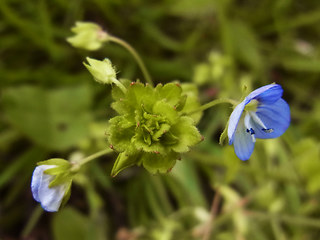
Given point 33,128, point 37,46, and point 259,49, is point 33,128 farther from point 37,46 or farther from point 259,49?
point 259,49

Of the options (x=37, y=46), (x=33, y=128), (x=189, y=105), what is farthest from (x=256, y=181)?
(x=37, y=46)

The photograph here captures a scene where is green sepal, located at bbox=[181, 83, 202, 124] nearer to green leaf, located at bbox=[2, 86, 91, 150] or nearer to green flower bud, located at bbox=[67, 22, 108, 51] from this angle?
green flower bud, located at bbox=[67, 22, 108, 51]

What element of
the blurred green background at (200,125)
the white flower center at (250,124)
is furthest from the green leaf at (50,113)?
the white flower center at (250,124)

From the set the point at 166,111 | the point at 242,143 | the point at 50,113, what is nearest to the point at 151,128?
the point at 166,111

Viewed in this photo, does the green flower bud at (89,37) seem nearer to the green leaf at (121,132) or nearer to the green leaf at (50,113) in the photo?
the green leaf at (121,132)

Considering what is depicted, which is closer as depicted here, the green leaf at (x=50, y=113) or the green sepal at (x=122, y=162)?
the green sepal at (x=122, y=162)
